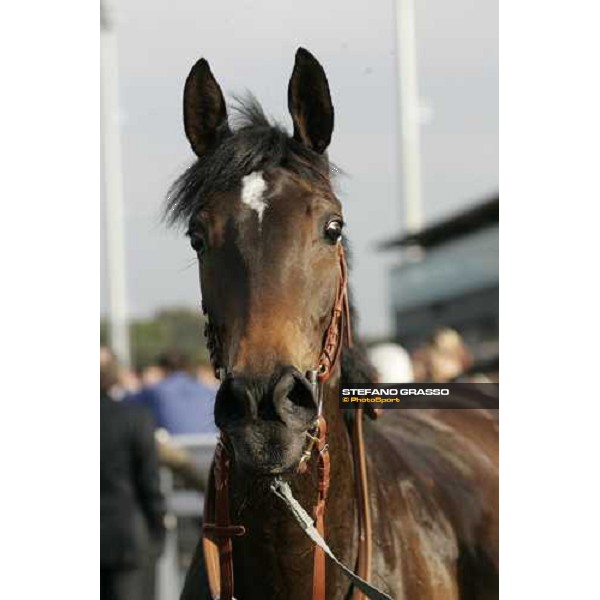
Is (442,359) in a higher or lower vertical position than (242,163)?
lower

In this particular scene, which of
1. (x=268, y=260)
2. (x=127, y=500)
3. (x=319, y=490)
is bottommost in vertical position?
(x=127, y=500)

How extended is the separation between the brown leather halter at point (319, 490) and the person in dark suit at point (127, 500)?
3.93 feet

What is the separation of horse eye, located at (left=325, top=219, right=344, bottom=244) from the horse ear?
27 cm

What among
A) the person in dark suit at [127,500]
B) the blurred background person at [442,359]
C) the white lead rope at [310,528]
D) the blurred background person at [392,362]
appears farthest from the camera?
the person in dark suit at [127,500]

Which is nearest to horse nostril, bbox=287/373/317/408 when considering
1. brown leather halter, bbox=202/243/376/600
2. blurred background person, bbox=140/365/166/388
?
brown leather halter, bbox=202/243/376/600

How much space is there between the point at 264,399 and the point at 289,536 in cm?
46

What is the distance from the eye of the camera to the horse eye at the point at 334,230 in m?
2.34

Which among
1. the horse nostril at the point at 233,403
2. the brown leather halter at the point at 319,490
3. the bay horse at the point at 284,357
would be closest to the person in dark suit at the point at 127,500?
the bay horse at the point at 284,357

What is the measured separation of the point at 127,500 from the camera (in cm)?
378

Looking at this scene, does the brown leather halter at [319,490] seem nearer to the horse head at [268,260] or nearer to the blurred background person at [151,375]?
the horse head at [268,260]

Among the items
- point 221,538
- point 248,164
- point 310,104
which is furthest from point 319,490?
point 310,104

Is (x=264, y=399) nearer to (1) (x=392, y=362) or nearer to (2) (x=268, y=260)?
(2) (x=268, y=260)

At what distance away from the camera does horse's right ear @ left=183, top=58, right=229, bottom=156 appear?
2.65 meters
